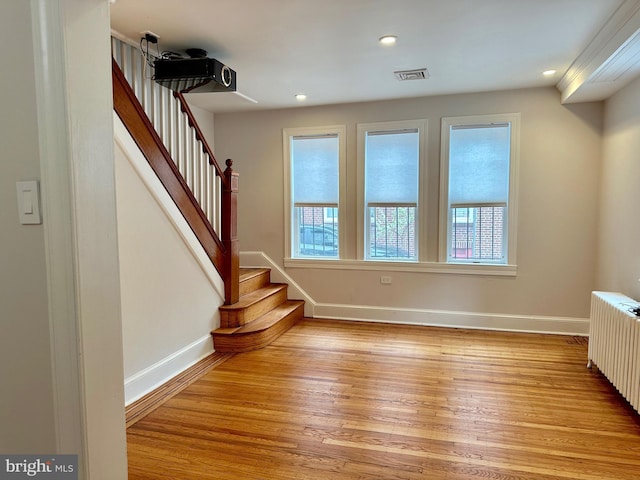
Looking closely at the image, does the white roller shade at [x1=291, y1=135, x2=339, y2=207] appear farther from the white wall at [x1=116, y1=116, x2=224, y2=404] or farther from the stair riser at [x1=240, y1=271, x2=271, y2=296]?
the white wall at [x1=116, y1=116, x2=224, y2=404]

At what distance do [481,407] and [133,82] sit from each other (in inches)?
147

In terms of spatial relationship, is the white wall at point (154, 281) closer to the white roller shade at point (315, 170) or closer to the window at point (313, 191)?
the window at point (313, 191)

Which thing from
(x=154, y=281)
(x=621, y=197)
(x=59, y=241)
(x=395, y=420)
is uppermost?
(x=621, y=197)

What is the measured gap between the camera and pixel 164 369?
11.2 feet

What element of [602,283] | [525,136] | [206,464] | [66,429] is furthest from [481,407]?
[525,136]

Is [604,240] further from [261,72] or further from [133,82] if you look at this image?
[133,82]

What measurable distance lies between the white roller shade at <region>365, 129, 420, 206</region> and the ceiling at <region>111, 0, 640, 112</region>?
75cm

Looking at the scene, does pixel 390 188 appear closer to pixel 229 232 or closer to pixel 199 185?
pixel 229 232

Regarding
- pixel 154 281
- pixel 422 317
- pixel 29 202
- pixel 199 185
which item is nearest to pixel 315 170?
pixel 199 185

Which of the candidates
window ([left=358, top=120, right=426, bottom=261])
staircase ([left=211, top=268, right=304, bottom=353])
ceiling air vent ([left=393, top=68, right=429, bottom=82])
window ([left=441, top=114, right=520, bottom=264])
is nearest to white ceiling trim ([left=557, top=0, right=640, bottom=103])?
window ([left=441, top=114, right=520, bottom=264])

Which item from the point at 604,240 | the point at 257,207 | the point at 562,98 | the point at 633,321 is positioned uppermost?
the point at 562,98

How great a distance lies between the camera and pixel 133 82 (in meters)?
3.50

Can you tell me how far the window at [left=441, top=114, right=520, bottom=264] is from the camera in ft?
15.3

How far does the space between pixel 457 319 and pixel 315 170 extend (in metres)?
2.53
